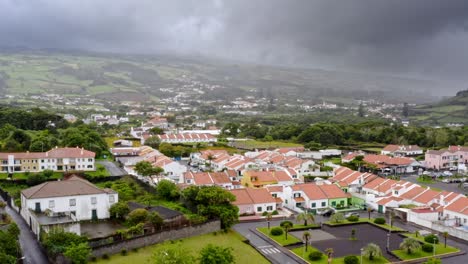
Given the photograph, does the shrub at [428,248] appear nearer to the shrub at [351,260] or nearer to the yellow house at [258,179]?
the shrub at [351,260]

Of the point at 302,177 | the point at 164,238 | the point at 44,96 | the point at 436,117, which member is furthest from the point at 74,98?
the point at 164,238

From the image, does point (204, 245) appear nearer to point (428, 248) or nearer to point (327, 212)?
point (327, 212)

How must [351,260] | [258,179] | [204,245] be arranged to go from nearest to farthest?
[351,260] → [204,245] → [258,179]

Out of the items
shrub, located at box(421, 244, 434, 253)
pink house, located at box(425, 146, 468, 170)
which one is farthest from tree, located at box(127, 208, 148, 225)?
pink house, located at box(425, 146, 468, 170)

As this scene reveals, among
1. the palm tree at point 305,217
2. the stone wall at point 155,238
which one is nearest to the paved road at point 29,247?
the stone wall at point 155,238

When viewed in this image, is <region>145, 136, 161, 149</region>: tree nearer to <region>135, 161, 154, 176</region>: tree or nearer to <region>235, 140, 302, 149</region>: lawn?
<region>235, 140, 302, 149</region>: lawn

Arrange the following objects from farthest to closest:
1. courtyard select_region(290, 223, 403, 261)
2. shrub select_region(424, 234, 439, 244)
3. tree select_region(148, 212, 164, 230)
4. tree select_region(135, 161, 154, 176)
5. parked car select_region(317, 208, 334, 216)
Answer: tree select_region(135, 161, 154, 176), parked car select_region(317, 208, 334, 216), tree select_region(148, 212, 164, 230), shrub select_region(424, 234, 439, 244), courtyard select_region(290, 223, 403, 261)

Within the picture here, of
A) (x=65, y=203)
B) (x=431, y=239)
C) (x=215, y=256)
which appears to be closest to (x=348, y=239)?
(x=431, y=239)
